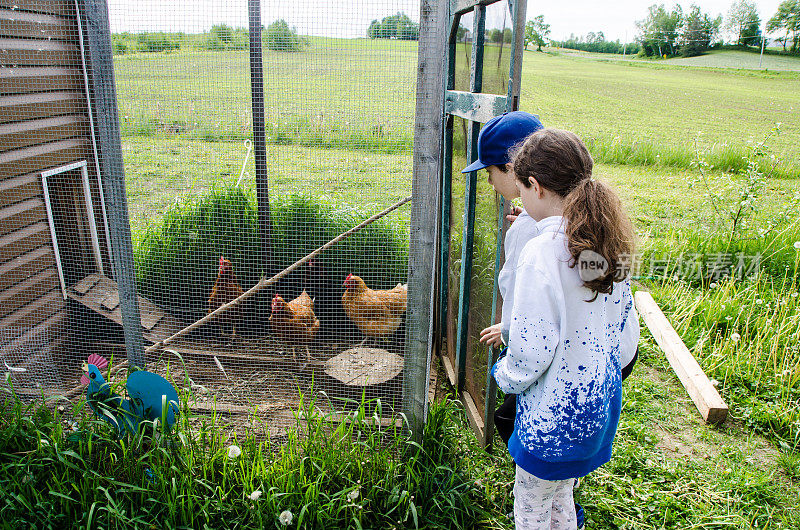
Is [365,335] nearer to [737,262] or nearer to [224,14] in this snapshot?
[224,14]

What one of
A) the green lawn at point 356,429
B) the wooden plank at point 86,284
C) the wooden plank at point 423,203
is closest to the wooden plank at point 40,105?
the green lawn at point 356,429

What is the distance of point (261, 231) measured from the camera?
360 centimetres

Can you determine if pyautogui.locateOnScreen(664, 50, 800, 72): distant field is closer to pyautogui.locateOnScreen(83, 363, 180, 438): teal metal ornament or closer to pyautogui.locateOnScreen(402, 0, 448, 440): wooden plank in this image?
pyautogui.locateOnScreen(402, 0, 448, 440): wooden plank

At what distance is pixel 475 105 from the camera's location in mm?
2309

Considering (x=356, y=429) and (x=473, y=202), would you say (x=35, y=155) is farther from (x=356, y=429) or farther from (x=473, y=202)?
(x=473, y=202)

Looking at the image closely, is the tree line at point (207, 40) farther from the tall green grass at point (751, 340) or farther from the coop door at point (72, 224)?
the tall green grass at point (751, 340)

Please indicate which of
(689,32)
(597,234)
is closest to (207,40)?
(597,234)

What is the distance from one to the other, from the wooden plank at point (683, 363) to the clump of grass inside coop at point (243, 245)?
1885 mm

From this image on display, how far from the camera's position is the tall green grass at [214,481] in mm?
2057

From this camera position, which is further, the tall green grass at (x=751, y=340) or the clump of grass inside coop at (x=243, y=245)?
the clump of grass inside coop at (x=243, y=245)

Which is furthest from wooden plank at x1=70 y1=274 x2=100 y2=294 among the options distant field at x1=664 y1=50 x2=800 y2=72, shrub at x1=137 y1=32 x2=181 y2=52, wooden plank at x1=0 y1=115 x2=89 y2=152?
distant field at x1=664 y1=50 x2=800 y2=72

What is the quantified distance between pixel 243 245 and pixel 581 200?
271cm

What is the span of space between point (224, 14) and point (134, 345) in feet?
5.49

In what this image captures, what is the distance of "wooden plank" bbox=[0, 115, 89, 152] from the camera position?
2.86 meters
